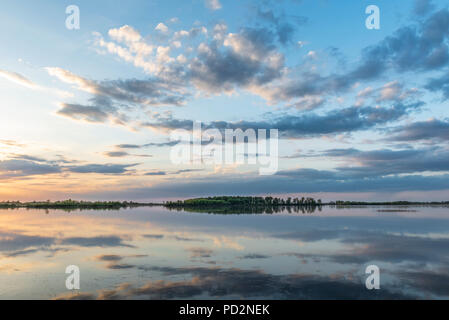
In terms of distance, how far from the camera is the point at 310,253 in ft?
86.6

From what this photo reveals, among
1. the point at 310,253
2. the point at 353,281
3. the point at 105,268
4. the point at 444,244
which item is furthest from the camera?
the point at 444,244

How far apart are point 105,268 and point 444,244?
35.1 metres

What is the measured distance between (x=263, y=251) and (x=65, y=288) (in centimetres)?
1660

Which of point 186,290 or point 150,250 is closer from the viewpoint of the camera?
point 186,290

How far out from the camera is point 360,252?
2723 centimetres
